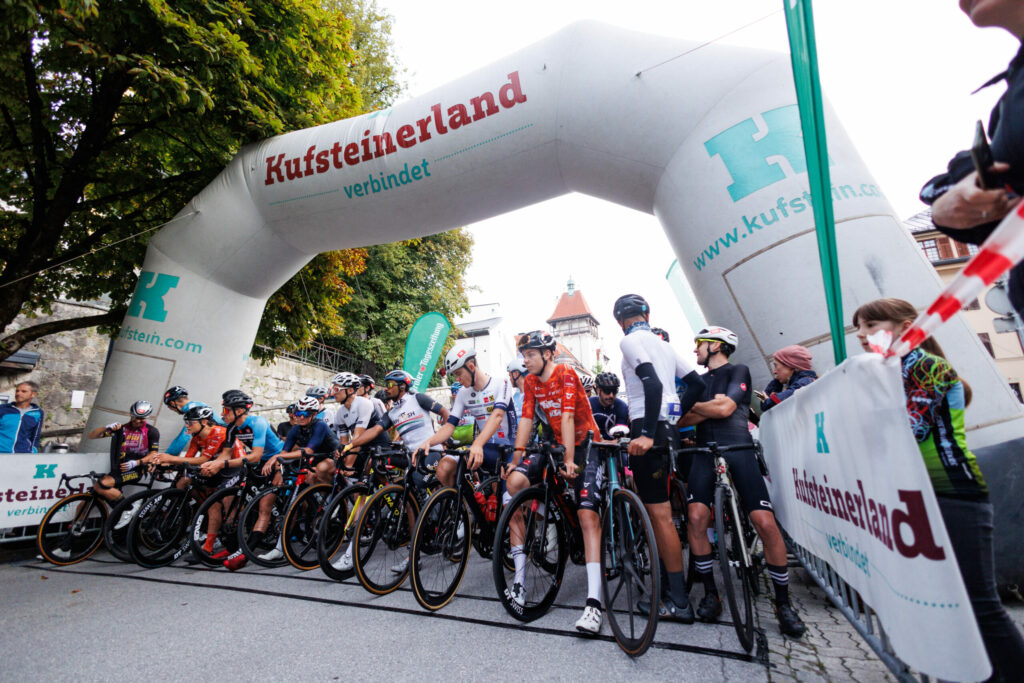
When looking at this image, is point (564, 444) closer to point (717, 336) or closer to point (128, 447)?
point (717, 336)

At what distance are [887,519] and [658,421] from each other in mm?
1615

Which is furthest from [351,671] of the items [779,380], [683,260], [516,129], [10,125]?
[10,125]

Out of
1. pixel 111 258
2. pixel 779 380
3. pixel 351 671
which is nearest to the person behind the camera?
pixel 351 671

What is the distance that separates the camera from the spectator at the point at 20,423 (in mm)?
6758

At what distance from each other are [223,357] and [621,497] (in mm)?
6560

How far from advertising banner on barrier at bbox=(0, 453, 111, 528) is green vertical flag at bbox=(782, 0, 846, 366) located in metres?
8.20

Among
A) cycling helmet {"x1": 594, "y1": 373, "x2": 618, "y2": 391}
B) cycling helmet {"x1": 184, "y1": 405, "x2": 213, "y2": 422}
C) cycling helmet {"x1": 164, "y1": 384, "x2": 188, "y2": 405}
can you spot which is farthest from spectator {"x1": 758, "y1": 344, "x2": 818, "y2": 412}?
cycling helmet {"x1": 164, "y1": 384, "x2": 188, "y2": 405}

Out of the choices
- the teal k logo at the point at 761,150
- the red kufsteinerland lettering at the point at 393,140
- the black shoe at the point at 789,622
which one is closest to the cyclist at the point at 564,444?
the black shoe at the point at 789,622

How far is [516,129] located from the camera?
5621 mm

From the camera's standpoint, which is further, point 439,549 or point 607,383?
point 607,383

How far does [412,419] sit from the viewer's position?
562cm

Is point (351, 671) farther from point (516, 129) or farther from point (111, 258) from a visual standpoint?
point (111, 258)

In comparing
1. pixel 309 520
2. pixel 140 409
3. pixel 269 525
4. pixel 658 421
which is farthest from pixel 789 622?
pixel 140 409

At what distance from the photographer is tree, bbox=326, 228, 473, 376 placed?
20.0 m
